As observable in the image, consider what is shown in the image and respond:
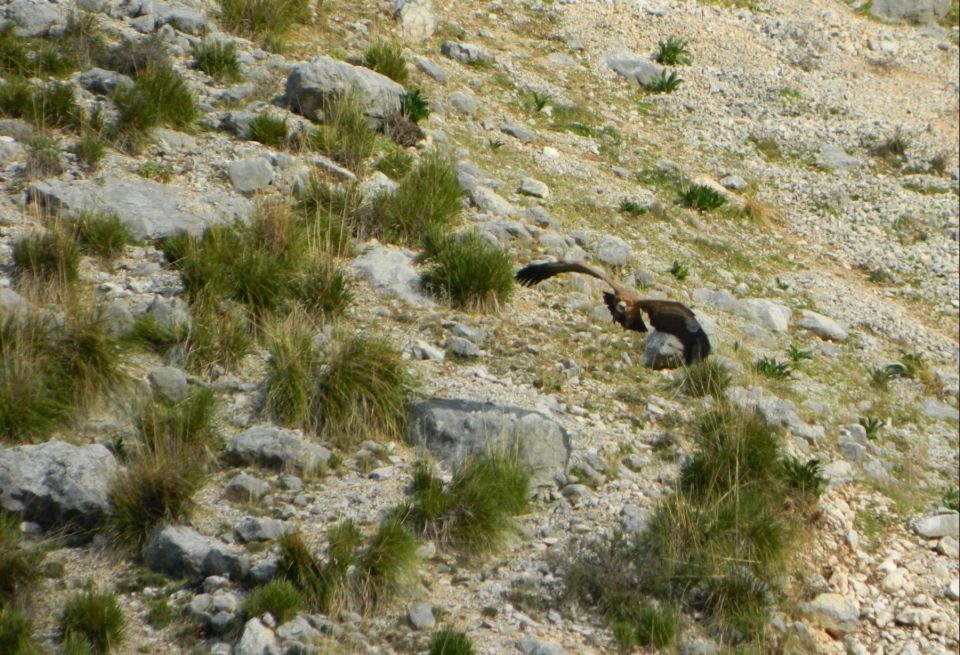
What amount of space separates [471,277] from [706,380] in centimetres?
165

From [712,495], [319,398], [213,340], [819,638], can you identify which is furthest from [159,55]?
[819,638]

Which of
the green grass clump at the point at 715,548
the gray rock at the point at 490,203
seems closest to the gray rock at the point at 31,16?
the gray rock at the point at 490,203

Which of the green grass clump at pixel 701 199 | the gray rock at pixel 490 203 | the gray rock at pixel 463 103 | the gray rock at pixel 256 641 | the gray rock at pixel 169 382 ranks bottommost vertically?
the green grass clump at pixel 701 199

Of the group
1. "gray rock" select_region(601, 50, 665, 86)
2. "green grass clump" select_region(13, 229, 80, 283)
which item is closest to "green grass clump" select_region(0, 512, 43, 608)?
"green grass clump" select_region(13, 229, 80, 283)

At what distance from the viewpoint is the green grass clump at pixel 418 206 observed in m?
7.91

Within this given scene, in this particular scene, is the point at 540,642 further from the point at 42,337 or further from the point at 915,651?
the point at 42,337

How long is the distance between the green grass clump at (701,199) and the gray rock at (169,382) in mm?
5389

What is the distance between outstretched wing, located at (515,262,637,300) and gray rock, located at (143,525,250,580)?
3.05 metres

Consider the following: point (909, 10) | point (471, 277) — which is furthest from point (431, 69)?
point (909, 10)

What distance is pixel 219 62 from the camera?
9125mm

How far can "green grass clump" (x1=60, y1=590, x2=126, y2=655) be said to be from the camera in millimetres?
4637

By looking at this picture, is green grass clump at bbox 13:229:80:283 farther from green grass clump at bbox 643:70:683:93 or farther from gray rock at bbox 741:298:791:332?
green grass clump at bbox 643:70:683:93

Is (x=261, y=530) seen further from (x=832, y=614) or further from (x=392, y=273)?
(x=832, y=614)

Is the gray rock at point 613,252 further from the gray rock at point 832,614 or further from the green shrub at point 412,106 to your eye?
the gray rock at point 832,614
